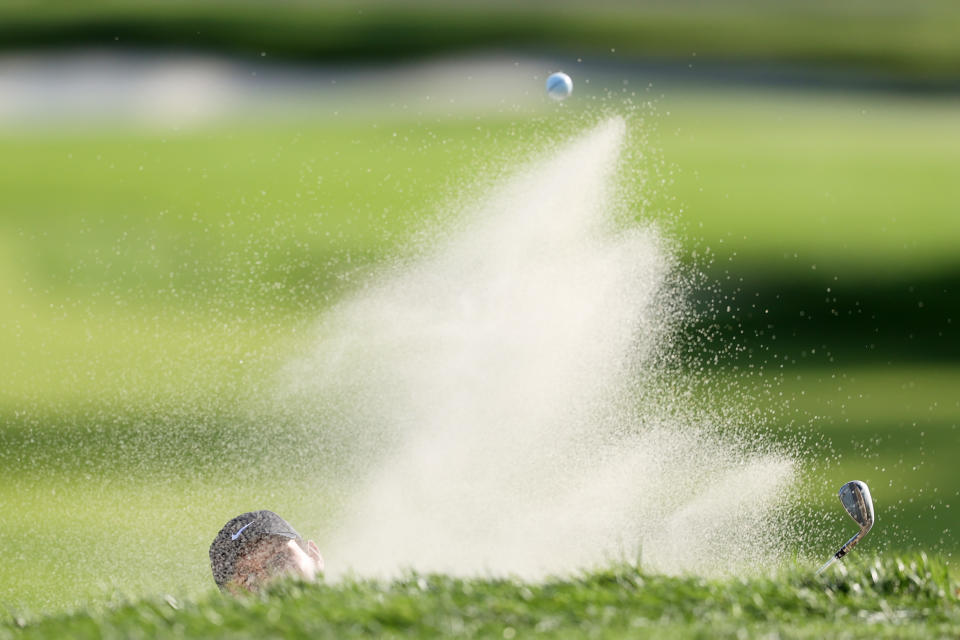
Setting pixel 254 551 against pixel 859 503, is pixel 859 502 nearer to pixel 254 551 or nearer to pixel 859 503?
pixel 859 503

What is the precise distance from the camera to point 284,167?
668cm

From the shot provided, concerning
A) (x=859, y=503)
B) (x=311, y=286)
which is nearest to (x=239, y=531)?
(x=859, y=503)

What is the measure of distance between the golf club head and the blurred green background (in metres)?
1.75

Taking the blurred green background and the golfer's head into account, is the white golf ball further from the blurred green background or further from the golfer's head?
the golfer's head

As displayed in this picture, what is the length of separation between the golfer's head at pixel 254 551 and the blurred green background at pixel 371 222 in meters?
0.92

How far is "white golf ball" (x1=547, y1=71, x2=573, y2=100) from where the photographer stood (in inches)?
264

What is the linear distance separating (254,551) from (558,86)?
4.34 metres

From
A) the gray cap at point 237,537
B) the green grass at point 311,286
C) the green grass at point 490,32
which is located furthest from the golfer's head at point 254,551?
the green grass at point 490,32

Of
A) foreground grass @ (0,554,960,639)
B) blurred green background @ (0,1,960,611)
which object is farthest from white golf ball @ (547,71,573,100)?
foreground grass @ (0,554,960,639)

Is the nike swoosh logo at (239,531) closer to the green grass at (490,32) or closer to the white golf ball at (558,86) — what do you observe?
the white golf ball at (558,86)

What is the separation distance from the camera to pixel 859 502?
113 inches

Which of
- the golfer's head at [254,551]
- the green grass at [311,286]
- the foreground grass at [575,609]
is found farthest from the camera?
the green grass at [311,286]

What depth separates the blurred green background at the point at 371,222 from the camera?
4.85 m

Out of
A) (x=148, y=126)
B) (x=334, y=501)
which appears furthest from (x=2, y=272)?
(x=334, y=501)
